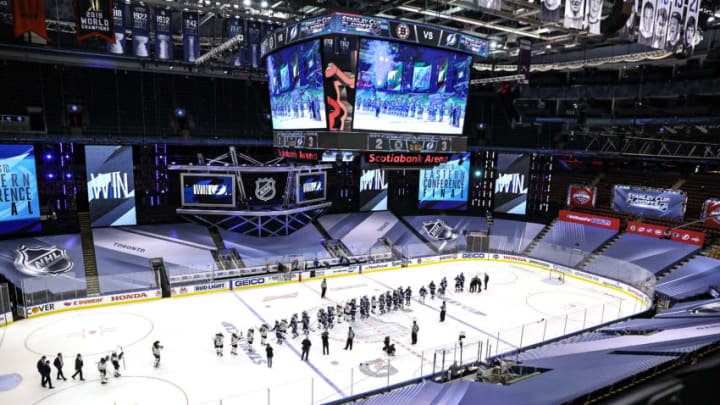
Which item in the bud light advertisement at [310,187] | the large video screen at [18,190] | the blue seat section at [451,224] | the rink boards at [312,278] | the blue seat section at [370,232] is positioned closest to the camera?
the rink boards at [312,278]

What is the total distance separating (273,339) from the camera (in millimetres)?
17594

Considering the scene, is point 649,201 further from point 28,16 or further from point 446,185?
point 28,16

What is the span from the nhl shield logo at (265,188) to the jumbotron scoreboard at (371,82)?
327 inches

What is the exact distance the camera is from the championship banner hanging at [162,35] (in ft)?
60.4

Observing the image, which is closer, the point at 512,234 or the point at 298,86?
the point at 298,86

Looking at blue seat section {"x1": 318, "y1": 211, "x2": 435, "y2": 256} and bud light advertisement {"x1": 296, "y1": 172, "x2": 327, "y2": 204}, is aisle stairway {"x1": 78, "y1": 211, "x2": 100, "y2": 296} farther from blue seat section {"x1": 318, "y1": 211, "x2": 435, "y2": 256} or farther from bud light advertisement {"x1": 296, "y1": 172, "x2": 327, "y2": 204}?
blue seat section {"x1": 318, "y1": 211, "x2": 435, "y2": 256}

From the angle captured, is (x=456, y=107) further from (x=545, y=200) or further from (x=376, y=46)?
(x=545, y=200)

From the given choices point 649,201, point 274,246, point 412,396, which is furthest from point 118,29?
point 649,201

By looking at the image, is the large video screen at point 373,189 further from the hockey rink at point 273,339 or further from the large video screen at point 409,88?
the large video screen at point 409,88

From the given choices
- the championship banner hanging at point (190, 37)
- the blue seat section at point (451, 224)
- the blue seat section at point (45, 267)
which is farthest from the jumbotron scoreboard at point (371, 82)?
the blue seat section at point (451, 224)

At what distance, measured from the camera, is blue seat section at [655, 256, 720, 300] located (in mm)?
21953

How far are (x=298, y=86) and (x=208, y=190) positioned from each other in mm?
10456

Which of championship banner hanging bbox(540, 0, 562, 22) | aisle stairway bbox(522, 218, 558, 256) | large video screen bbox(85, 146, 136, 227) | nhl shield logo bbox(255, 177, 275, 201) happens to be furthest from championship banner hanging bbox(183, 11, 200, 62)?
aisle stairway bbox(522, 218, 558, 256)

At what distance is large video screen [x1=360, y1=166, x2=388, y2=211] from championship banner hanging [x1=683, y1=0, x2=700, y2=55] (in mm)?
22859
